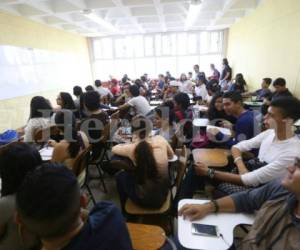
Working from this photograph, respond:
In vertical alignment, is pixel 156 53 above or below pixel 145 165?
above

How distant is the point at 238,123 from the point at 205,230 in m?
1.68

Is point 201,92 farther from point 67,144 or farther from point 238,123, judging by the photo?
point 67,144

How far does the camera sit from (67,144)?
6.89 feet

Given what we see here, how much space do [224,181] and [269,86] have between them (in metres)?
4.55

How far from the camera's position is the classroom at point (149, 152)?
0.85 meters

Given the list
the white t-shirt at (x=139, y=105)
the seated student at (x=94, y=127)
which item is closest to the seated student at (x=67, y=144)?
the seated student at (x=94, y=127)

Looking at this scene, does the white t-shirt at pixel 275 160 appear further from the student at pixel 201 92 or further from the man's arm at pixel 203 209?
the student at pixel 201 92

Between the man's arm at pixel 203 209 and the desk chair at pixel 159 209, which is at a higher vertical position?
the man's arm at pixel 203 209

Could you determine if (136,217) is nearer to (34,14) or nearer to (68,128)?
(68,128)

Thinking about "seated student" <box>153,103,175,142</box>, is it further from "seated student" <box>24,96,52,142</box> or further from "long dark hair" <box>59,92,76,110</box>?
"long dark hair" <box>59,92,76,110</box>

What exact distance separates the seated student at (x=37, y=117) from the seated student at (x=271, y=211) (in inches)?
91.1

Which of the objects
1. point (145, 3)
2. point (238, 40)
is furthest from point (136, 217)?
point (238, 40)

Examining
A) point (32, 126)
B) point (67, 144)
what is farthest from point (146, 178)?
point (32, 126)

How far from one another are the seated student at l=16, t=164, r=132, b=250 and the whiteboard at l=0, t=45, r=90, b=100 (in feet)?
18.7
